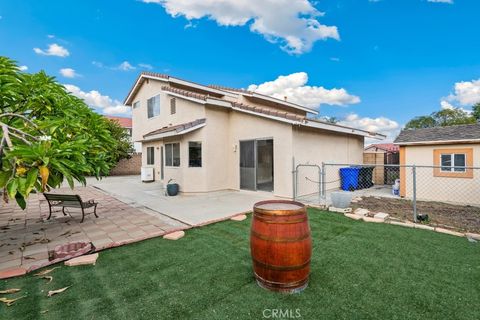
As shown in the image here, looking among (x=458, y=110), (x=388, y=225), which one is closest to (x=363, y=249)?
(x=388, y=225)

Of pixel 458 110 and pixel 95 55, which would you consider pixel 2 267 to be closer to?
pixel 95 55

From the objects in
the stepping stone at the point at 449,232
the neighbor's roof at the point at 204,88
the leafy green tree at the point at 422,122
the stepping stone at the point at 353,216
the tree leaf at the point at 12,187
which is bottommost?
the stepping stone at the point at 449,232

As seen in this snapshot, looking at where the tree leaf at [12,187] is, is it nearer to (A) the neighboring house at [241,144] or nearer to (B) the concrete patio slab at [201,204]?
(B) the concrete patio slab at [201,204]

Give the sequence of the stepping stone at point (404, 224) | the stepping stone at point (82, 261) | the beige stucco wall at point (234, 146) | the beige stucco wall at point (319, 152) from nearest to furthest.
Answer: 1. the stepping stone at point (82, 261)
2. the stepping stone at point (404, 224)
3. the beige stucco wall at point (234, 146)
4. the beige stucco wall at point (319, 152)

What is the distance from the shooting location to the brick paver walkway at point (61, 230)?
4.46 meters

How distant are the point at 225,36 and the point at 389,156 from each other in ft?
46.6

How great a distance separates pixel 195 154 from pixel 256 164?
2.89 meters

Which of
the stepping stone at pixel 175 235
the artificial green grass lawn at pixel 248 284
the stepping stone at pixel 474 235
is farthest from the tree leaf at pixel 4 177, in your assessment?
the stepping stone at pixel 474 235

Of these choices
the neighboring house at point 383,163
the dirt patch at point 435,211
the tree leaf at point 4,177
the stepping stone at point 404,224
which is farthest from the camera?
the neighboring house at point 383,163

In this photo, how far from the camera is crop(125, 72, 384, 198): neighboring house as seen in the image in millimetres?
9188

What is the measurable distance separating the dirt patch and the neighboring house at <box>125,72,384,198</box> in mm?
2873

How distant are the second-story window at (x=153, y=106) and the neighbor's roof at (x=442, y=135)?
44.4 feet

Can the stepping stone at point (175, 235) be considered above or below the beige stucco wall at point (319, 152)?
below

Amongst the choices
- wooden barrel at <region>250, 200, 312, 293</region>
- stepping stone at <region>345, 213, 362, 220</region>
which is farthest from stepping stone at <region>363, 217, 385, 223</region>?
wooden barrel at <region>250, 200, 312, 293</region>
